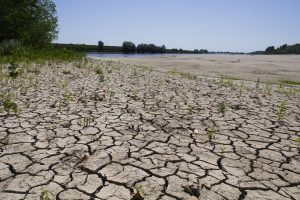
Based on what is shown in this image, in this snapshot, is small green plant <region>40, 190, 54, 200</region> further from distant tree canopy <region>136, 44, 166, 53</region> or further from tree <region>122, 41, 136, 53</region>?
distant tree canopy <region>136, 44, 166, 53</region>

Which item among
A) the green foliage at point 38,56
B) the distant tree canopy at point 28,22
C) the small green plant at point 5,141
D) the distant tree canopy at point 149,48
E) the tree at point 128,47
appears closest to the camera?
the small green plant at point 5,141

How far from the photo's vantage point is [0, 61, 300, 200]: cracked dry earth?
8.01 ft

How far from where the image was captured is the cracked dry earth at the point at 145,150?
8.01 feet

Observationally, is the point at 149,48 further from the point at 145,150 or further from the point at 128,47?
the point at 145,150

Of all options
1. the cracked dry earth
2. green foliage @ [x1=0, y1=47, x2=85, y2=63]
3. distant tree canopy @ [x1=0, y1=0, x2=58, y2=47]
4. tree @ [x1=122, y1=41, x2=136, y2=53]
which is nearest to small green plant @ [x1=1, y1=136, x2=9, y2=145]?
the cracked dry earth

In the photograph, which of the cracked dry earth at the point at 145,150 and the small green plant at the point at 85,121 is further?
the small green plant at the point at 85,121

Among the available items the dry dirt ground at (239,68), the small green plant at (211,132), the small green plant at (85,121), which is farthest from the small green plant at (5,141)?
the dry dirt ground at (239,68)

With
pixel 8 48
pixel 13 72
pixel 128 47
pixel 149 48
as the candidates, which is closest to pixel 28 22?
pixel 8 48

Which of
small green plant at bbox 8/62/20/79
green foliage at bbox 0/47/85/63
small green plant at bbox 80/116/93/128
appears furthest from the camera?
green foliage at bbox 0/47/85/63

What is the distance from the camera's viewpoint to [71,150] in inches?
126

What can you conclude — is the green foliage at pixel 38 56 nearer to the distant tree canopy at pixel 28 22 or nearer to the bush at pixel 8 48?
the bush at pixel 8 48

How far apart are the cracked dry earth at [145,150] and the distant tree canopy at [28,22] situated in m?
14.9

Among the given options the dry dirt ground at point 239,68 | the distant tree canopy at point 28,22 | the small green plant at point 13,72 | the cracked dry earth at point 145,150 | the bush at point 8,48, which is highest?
the distant tree canopy at point 28,22

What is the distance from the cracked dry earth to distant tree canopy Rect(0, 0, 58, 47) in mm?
14949
